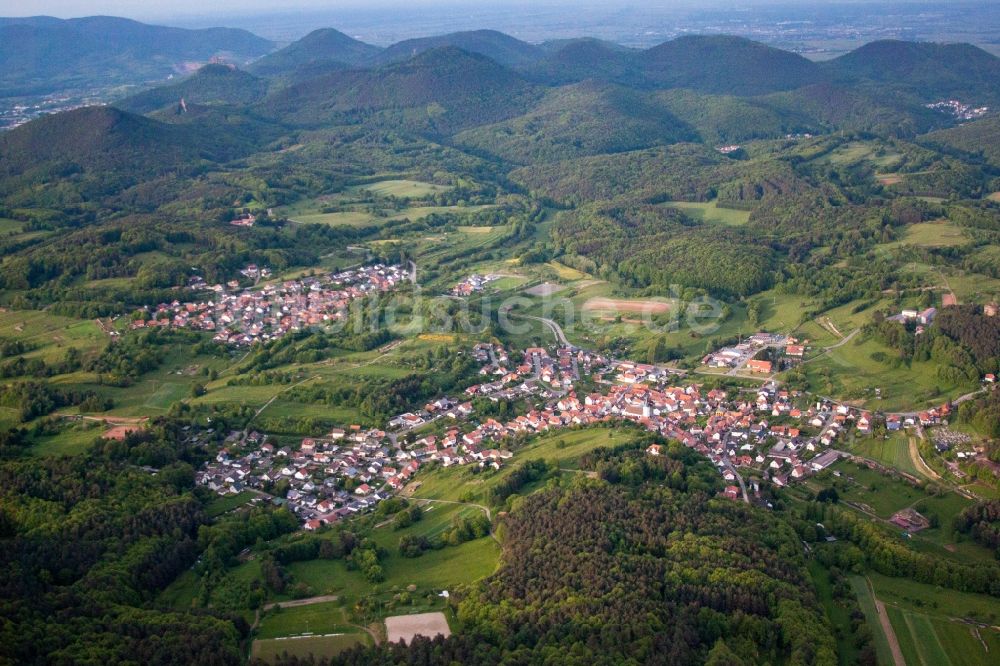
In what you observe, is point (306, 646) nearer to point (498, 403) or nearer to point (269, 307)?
point (498, 403)

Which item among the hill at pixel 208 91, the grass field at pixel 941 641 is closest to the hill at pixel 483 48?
the hill at pixel 208 91

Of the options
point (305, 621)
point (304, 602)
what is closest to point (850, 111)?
point (304, 602)

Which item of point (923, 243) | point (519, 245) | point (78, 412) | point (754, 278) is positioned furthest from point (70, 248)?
point (923, 243)

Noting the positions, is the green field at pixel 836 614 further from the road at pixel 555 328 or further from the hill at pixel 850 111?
the hill at pixel 850 111

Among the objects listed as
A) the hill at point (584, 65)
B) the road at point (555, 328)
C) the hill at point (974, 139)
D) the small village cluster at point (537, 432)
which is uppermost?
the hill at point (584, 65)

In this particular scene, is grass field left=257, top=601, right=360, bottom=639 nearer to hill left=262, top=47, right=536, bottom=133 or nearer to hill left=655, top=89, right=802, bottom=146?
hill left=655, top=89, right=802, bottom=146

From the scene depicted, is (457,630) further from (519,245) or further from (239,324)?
(519,245)
